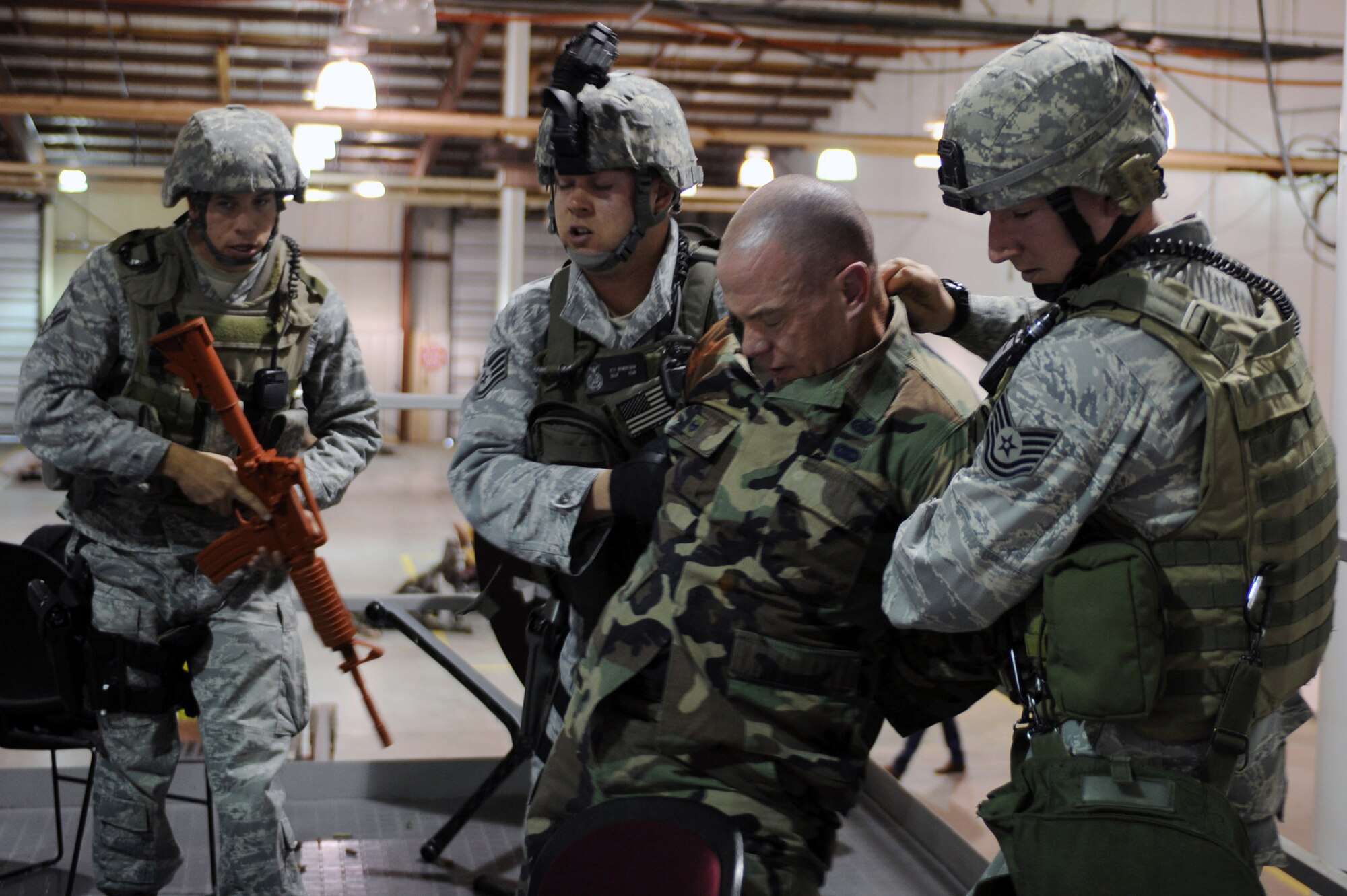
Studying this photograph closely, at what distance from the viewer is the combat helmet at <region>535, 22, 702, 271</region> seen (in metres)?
1.93

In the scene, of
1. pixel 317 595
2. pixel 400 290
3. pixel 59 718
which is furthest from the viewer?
pixel 400 290

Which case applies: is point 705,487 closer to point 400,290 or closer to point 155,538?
point 155,538

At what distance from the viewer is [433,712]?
21.5 ft

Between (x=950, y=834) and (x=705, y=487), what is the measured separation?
220 cm

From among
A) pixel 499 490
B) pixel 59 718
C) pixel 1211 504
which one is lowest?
pixel 59 718

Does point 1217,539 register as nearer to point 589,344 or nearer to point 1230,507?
point 1230,507

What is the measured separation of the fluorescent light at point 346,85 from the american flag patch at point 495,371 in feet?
17.7

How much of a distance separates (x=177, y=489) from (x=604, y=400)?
119cm

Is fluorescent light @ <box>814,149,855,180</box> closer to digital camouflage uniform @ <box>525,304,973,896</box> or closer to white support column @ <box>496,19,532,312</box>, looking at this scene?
white support column @ <box>496,19,532,312</box>

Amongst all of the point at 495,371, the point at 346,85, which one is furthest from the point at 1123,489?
the point at 346,85

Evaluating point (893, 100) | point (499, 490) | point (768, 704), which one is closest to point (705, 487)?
point (768, 704)

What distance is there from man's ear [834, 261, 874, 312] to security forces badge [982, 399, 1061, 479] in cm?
Answer: 26

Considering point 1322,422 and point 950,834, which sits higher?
point 1322,422

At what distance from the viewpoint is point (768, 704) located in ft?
4.74
